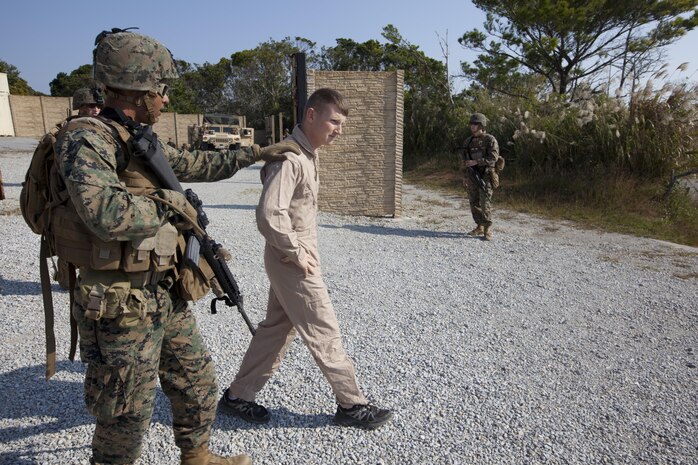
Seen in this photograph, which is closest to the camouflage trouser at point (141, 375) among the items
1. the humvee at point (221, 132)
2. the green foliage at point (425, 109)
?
the green foliage at point (425, 109)

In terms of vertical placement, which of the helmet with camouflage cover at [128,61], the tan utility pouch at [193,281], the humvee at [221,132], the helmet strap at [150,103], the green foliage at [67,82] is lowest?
the tan utility pouch at [193,281]

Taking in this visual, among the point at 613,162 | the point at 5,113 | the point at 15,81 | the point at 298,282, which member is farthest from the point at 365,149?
the point at 15,81

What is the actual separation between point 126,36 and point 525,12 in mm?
19483

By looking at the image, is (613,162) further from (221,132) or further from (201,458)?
(221,132)

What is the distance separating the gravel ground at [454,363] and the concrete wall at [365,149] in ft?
6.87

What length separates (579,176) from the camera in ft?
34.7

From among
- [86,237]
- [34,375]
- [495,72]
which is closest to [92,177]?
[86,237]

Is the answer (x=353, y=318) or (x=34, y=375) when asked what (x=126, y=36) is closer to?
(x=34, y=375)

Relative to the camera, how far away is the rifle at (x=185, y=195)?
168 cm

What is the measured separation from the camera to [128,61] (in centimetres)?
169

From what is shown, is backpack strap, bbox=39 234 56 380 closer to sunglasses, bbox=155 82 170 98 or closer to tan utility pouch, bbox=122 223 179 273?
tan utility pouch, bbox=122 223 179 273

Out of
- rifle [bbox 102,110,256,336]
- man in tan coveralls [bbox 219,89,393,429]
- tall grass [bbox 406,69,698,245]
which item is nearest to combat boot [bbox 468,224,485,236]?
tall grass [bbox 406,69,698,245]

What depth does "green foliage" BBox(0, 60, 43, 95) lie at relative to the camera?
36.1 meters

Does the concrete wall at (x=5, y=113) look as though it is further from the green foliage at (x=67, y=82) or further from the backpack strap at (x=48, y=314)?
the backpack strap at (x=48, y=314)
